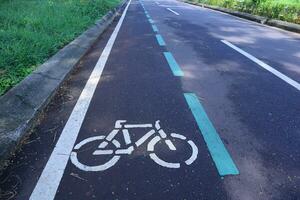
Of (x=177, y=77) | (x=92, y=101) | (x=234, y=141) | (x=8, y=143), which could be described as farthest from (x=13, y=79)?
(x=234, y=141)

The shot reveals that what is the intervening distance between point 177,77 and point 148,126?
213cm

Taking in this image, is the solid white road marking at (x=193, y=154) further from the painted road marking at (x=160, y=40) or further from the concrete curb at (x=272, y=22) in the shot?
the concrete curb at (x=272, y=22)

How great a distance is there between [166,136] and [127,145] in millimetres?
471

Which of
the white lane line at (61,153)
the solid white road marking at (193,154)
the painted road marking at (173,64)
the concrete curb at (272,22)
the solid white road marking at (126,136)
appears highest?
the solid white road marking at (193,154)

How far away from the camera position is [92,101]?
4.39 meters

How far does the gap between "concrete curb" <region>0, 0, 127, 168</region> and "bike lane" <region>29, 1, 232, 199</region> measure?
2.04ft

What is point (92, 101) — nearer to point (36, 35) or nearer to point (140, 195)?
point (140, 195)

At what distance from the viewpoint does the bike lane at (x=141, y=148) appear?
8.32 ft

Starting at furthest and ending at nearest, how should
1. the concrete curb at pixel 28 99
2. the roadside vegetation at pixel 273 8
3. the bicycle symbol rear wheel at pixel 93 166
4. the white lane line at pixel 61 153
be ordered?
the roadside vegetation at pixel 273 8 → the concrete curb at pixel 28 99 → the bicycle symbol rear wheel at pixel 93 166 → the white lane line at pixel 61 153

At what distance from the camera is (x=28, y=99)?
3.98 meters

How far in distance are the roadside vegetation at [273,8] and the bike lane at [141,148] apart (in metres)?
10.2

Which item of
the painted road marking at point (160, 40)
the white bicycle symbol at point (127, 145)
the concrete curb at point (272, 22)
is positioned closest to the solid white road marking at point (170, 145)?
the white bicycle symbol at point (127, 145)

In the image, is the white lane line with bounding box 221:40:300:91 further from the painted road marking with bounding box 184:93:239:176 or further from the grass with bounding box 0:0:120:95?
the grass with bounding box 0:0:120:95

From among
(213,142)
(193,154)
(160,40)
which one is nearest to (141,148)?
(193,154)
